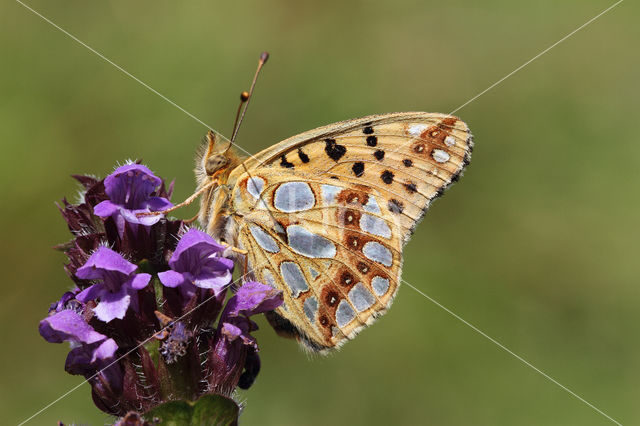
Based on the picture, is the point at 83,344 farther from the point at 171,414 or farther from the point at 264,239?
the point at 264,239

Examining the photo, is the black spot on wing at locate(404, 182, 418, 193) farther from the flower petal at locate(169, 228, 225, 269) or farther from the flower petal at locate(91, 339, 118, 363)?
the flower petal at locate(91, 339, 118, 363)

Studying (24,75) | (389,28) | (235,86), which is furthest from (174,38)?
(389,28)

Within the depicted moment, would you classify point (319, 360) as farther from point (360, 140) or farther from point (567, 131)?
point (567, 131)

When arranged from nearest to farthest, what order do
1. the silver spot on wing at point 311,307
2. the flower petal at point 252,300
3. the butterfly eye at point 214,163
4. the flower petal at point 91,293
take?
the flower petal at point 91,293, the flower petal at point 252,300, the silver spot on wing at point 311,307, the butterfly eye at point 214,163

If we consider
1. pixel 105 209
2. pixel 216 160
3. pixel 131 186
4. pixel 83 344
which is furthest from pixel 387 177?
pixel 83 344

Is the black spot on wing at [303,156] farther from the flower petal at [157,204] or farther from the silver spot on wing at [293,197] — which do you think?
the flower petal at [157,204]

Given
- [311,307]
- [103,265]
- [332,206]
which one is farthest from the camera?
[332,206]

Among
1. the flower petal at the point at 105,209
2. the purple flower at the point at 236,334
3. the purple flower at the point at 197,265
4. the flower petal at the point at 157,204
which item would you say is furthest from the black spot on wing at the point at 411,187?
the flower petal at the point at 105,209

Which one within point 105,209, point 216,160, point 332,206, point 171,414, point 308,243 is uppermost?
point 332,206
